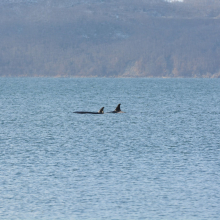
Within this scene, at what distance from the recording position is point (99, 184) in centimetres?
2853

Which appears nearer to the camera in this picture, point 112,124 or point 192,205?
point 192,205

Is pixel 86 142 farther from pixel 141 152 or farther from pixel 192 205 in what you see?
pixel 192 205

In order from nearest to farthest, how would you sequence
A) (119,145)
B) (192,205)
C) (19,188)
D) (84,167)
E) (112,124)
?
(192,205) < (19,188) < (84,167) < (119,145) < (112,124)

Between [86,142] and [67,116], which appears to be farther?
[67,116]

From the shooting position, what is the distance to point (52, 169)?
3225cm

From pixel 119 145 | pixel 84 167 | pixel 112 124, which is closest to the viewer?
pixel 84 167

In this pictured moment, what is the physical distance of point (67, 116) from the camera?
227 feet

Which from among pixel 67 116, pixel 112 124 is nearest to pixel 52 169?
pixel 112 124

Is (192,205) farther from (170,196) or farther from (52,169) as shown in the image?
(52,169)

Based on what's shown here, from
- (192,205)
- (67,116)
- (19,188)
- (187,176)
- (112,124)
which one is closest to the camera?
(192,205)

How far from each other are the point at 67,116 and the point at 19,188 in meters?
41.7

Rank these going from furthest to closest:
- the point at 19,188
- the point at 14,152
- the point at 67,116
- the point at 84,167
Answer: the point at 67,116, the point at 14,152, the point at 84,167, the point at 19,188

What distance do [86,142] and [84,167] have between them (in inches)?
454

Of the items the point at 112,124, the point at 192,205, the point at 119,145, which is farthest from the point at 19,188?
the point at 112,124
